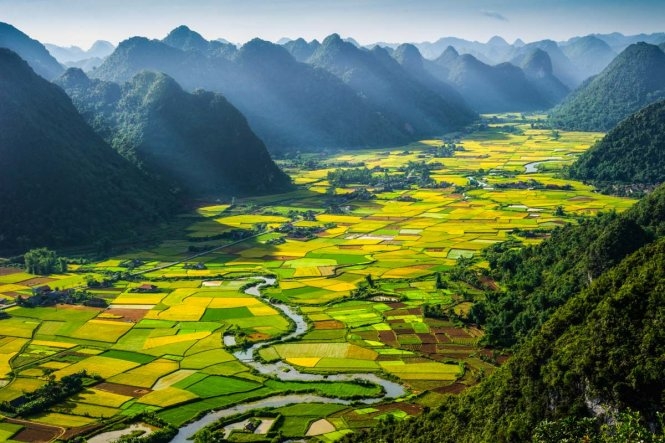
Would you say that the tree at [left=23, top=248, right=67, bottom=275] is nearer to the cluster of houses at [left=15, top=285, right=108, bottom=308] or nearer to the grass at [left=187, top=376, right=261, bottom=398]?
the cluster of houses at [left=15, top=285, right=108, bottom=308]

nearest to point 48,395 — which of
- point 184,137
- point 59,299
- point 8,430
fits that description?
point 8,430

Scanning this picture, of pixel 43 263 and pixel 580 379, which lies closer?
pixel 580 379

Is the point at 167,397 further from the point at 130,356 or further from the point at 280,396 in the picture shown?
the point at 130,356

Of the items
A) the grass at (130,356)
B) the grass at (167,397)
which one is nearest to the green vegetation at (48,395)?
the grass at (130,356)

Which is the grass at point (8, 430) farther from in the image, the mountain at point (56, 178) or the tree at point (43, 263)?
the mountain at point (56, 178)

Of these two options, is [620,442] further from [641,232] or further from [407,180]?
[407,180]

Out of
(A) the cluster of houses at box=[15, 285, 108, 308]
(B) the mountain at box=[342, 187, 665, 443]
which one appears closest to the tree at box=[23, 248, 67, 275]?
(A) the cluster of houses at box=[15, 285, 108, 308]

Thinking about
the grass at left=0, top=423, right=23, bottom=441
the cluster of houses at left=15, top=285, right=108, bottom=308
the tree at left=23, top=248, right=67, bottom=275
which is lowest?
Result: the grass at left=0, top=423, right=23, bottom=441
